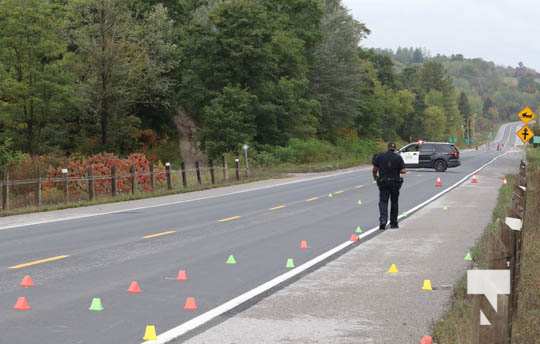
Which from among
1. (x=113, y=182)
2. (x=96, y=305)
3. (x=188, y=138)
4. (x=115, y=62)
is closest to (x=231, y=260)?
(x=96, y=305)

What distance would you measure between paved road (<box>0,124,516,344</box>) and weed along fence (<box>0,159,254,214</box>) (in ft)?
12.0

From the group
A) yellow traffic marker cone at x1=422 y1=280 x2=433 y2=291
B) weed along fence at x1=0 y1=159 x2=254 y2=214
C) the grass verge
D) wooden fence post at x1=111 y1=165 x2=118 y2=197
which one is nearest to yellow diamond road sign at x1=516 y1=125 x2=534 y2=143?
weed along fence at x1=0 y1=159 x2=254 y2=214

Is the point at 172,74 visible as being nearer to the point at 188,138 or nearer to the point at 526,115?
the point at 188,138

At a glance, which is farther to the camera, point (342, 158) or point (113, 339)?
point (342, 158)

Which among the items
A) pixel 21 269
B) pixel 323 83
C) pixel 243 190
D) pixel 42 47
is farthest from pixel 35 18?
pixel 21 269

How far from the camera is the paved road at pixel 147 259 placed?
24.3 ft

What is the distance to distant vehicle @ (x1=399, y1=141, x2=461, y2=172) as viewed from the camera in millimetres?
46625

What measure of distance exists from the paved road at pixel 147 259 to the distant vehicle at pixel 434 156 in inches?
959

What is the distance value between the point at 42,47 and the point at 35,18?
2155 mm

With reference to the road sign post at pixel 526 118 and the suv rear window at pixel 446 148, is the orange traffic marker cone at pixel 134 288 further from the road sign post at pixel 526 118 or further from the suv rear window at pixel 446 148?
the suv rear window at pixel 446 148

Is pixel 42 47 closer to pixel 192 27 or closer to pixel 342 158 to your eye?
pixel 192 27

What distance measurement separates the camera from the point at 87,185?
86.6 feet

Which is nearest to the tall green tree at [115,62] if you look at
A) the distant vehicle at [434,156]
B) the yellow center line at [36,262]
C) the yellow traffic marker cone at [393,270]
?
the distant vehicle at [434,156]

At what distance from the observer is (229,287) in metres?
9.34
